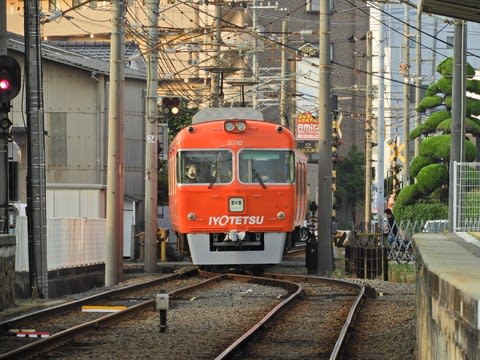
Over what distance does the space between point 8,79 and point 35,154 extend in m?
3.04

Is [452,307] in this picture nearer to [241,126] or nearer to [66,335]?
[66,335]

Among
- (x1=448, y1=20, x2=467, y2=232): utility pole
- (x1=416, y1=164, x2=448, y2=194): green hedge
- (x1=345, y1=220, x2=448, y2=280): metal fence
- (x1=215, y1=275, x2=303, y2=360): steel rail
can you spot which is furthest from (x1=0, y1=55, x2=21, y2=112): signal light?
(x1=416, y1=164, x2=448, y2=194): green hedge

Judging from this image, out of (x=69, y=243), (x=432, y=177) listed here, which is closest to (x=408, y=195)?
(x=432, y=177)

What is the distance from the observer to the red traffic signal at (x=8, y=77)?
1850 cm

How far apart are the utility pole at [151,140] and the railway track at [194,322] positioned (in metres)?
5.94

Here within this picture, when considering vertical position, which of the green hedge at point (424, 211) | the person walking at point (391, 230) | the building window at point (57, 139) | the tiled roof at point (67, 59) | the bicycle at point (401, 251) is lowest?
the bicycle at point (401, 251)

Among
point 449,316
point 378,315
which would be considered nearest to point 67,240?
point 378,315

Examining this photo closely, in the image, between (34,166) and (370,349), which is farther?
(34,166)

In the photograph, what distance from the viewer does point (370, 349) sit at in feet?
45.1

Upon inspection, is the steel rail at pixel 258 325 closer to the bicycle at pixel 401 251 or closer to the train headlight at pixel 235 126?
the train headlight at pixel 235 126

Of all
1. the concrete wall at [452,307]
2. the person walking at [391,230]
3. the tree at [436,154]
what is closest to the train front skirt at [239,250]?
the person walking at [391,230]

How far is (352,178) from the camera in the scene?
7644cm

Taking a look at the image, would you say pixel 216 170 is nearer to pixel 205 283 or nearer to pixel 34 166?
pixel 205 283

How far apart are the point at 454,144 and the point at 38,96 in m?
8.20
